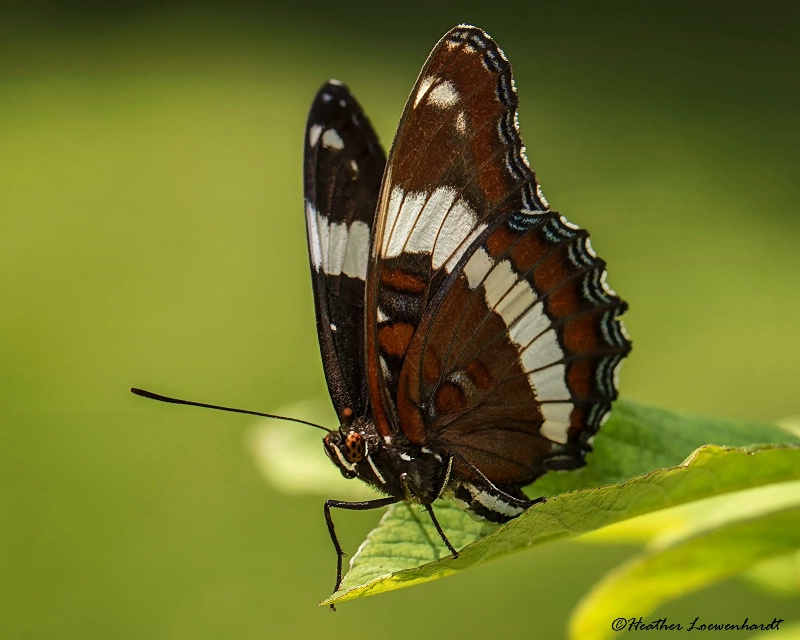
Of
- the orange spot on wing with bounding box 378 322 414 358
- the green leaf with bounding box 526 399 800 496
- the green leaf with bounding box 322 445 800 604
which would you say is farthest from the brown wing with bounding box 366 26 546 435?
the green leaf with bounding box 322 445 800 604

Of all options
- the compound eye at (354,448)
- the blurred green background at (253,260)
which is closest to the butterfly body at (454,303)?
the compound eye at (354,448)

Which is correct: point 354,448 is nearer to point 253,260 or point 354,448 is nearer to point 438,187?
point 438,187

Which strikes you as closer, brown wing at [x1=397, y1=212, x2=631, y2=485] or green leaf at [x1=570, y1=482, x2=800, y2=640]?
green leaf at [x1=570, y1=482, x2=800, y2=640]

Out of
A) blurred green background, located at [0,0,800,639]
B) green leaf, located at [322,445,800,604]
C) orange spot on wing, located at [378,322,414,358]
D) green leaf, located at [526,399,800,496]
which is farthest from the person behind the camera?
blurred green background, located at [0,0,800,639]

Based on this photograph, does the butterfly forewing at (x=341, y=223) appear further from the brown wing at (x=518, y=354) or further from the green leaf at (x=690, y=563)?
the green leaf at (x=690, y=563)

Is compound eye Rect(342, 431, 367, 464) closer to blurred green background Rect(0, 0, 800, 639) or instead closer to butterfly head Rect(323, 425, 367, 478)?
butterfly head Rect(323, 425, 367, 478)

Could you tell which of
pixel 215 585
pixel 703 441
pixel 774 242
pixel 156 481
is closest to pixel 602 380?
pixel 703 441

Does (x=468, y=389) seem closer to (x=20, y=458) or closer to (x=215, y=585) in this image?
(x=215, y=585)
